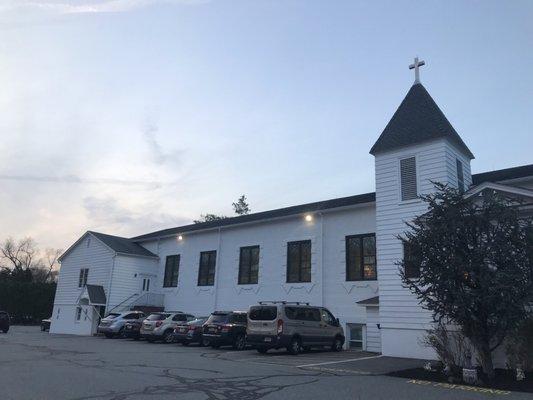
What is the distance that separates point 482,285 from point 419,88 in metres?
11.1

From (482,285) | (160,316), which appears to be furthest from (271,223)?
(482,285)

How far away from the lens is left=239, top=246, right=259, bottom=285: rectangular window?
2762 centimetres

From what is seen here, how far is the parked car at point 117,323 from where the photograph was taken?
27516mm

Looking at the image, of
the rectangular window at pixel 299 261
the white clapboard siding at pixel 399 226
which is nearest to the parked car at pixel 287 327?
the white clapboard siding at pixel 399 226

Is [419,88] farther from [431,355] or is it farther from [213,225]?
[213,225]

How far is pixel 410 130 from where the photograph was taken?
1858 cm

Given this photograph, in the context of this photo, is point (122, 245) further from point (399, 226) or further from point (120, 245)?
point (399, 226)

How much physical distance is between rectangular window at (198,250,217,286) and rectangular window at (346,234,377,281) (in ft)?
34.6

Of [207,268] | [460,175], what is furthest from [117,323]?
[460,175]

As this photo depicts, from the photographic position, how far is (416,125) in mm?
18578

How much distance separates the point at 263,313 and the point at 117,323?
43.2 feet

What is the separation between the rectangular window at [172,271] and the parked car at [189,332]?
984cm

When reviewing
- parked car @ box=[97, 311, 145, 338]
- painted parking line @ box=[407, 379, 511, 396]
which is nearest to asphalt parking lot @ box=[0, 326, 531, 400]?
painted parking line @ box=[407, 379, 511, 396]

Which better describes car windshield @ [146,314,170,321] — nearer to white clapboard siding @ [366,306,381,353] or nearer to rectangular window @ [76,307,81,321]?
rectangular window @ [76,307,81,321]
